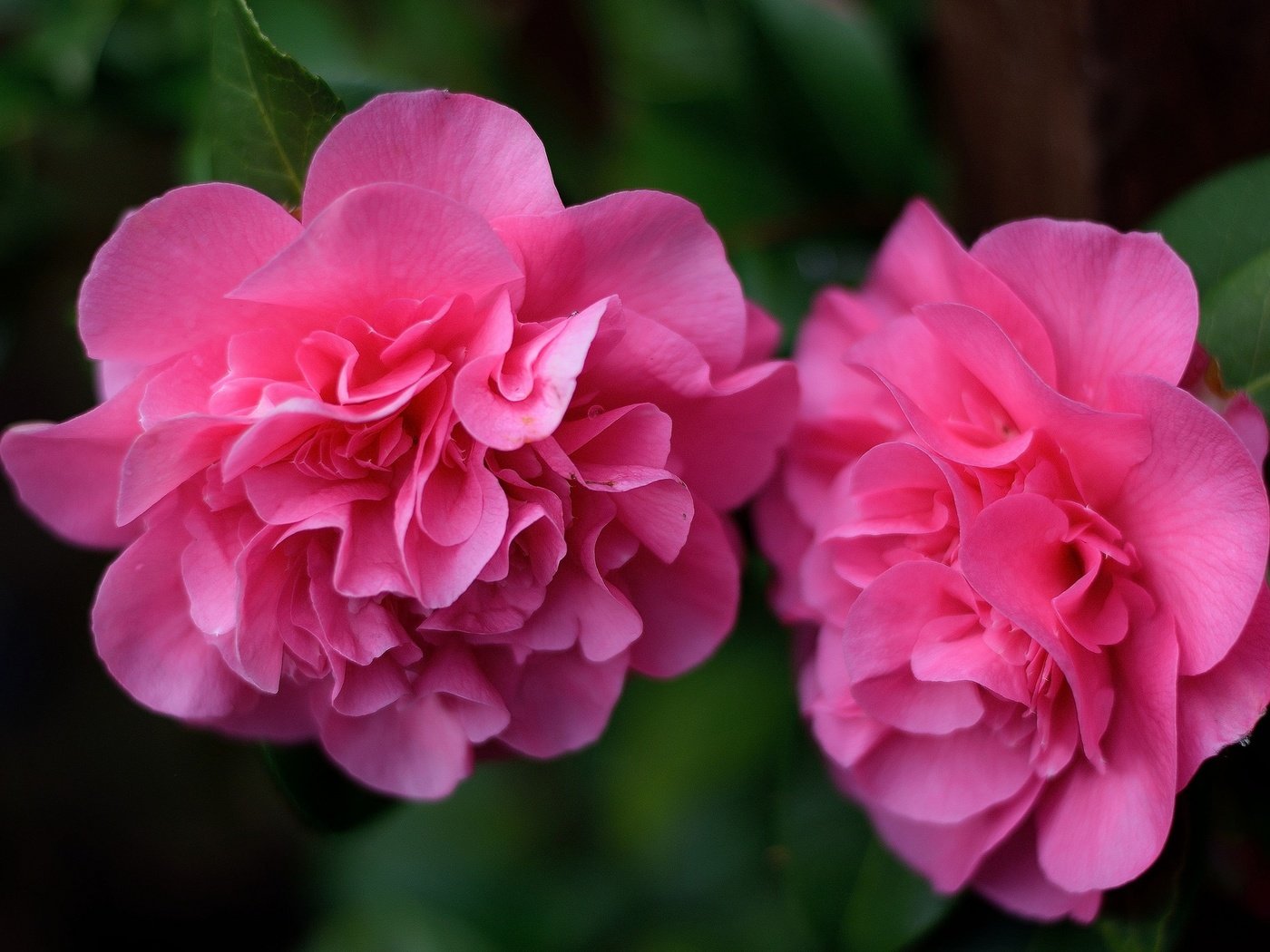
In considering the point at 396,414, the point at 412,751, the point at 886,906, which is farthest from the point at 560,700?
the point at 886,906

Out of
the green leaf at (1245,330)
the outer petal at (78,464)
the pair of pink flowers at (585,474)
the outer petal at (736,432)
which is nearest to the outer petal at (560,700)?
the pair of pink flowers at (585,474)

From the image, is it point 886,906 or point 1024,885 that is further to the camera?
point 886,906

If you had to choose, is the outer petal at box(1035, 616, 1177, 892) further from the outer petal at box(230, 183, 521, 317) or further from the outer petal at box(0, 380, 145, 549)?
the outer petal at box(0, 380, 145, 549)

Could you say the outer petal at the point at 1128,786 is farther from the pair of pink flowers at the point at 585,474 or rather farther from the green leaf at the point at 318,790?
the green leaf at the point at 318,790

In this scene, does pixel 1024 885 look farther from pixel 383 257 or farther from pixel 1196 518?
pixel 383 257

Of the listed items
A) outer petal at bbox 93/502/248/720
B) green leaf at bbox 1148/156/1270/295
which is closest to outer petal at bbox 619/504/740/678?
outer petal at bbox 93/502/248/720

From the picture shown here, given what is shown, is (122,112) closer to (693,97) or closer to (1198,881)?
(693,97)

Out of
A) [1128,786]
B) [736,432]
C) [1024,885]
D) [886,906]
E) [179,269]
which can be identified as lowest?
[886,906]

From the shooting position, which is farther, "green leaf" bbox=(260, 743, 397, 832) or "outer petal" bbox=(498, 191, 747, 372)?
"green leaf" bbox=(260, 743, 397, 832)
